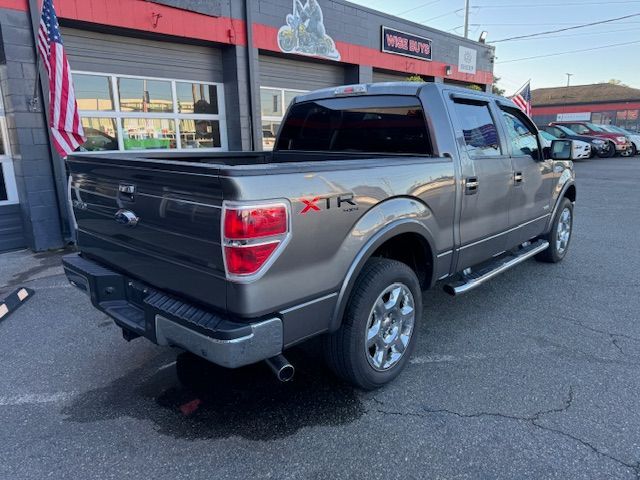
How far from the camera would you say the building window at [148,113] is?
7.86m

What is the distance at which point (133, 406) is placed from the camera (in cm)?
299

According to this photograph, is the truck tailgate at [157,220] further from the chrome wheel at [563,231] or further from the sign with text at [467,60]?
the sign with text at [467,60]

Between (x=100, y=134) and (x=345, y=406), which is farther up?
(x=100, y=134)

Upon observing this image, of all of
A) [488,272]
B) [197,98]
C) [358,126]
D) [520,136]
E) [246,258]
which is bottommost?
[488,272]

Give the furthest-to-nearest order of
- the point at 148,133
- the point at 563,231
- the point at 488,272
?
the point at 148,133, the point at 563,231, the point at 488,272

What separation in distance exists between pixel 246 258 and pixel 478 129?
2685mm

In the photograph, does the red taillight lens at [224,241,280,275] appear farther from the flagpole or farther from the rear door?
the flagpole

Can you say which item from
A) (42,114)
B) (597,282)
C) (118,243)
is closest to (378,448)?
(118,243)

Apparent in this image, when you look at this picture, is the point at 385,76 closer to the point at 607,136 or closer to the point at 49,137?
the point at 49,137

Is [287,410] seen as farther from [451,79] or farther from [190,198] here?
[451,79]

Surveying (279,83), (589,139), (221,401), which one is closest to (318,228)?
(221,401)

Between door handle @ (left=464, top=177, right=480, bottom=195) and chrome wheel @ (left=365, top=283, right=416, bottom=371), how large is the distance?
1025mm

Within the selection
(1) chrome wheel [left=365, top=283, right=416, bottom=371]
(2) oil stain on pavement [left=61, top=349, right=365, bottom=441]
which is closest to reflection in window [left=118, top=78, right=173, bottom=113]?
(2) oil stain on pavement [left=61, top=349, right=365, bottom=441]

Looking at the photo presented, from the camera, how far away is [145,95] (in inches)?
335
